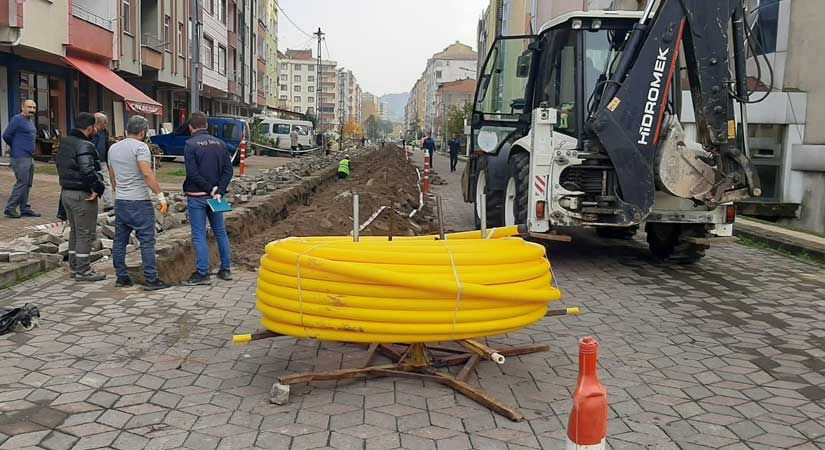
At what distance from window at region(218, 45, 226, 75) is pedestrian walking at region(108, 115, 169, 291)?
125 ft

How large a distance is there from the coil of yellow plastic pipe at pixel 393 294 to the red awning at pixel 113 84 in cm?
2039

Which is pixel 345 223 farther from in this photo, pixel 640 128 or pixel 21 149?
pixel 640 128

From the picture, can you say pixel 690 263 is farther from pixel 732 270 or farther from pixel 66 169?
pixel 66 169

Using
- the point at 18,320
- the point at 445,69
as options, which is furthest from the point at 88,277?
the point at 445,69

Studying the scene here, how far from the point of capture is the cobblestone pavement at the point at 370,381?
3.93 metres

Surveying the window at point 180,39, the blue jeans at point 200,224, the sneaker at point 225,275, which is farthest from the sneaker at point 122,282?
the window at point 180,39

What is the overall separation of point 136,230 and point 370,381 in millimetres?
3516

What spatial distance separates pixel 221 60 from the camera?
4488 centimetres

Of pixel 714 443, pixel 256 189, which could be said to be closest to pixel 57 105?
pixel 256 189

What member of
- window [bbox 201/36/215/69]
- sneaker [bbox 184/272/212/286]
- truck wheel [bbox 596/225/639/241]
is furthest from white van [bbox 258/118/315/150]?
sneaker [bbox 184/272/212/286]

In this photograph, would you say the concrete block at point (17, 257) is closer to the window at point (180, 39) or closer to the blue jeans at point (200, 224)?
the blue jeans at point (200, 224)

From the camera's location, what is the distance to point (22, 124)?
10594 millimetres

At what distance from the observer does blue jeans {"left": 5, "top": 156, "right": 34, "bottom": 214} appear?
34.9ft

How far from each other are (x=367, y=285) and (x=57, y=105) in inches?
959
